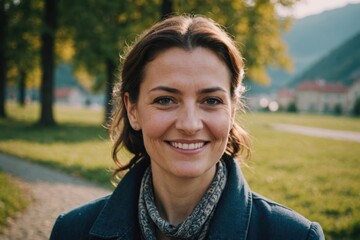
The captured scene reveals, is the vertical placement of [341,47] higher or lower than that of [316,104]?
higher

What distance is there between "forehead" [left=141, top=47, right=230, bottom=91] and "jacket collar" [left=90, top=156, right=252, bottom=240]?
63cm

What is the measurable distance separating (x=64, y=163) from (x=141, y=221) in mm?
7800

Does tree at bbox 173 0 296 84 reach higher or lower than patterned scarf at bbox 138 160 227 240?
higher

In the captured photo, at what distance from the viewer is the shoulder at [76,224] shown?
2279mm

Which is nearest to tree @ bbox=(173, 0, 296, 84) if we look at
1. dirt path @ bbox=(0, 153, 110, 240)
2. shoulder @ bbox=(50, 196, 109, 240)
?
dirt path @ bbox=(0, 153, 110, 240)

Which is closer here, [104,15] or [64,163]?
[64,163]

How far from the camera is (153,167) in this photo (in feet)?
8.30

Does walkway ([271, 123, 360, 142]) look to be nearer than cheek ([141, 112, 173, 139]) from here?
No

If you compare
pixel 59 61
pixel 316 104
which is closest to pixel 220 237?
pixel 59 61

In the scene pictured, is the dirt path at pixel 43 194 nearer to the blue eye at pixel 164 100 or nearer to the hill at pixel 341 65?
the blue eye at pixel 164 100

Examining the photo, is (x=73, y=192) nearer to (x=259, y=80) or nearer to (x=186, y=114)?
(x=186, y=114)

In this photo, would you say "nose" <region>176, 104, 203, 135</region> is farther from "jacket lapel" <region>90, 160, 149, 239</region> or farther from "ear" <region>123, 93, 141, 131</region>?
Result: "jacket lapel" <region>90, 160, 149, 239</region>

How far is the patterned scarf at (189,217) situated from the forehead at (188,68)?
0.63 meters

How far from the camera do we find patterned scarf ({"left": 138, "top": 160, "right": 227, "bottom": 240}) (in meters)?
2.07
